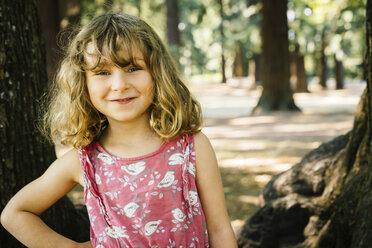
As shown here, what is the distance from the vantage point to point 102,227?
2.00 m

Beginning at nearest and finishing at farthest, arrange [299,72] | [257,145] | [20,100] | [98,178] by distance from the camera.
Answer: [98,178]
[20,100]
[257,145]
[299,72]

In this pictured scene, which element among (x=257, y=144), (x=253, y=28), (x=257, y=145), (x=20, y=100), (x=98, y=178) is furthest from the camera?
(x=253, y=28)

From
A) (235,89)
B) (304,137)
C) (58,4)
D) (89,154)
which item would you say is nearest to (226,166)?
(304,137)

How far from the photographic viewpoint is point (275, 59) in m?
14.0

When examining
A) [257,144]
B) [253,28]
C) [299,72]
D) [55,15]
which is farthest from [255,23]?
[257,144]

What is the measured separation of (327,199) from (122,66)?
1.96 meters

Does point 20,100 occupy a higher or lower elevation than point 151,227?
higher

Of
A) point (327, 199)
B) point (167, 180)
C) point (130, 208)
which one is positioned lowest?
point (327, 199)

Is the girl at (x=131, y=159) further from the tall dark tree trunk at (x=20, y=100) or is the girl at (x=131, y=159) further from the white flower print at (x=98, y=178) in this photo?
the tall dark tree trunk at (x=20, y=100)

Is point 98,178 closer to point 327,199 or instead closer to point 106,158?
point 106,158

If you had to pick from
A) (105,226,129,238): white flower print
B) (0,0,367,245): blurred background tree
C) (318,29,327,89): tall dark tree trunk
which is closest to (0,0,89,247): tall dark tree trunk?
(105,226,129,238): white flower print

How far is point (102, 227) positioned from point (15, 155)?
35.5 inches

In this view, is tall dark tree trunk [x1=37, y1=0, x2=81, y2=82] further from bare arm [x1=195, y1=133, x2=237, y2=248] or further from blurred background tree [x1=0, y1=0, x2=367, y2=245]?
bare arm [x1=195, y1=133, x2=237, y2=248]

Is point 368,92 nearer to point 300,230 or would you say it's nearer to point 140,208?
point 300,230
